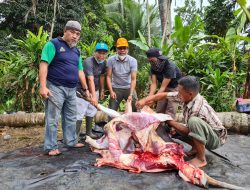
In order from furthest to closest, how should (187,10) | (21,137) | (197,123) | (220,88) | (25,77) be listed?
(187,10) < (220,88) < (25,77) < (21,137) < (197,123)

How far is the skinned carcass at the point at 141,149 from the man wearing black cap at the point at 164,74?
0.89m

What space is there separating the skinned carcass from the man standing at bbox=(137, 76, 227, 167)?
0.67ft

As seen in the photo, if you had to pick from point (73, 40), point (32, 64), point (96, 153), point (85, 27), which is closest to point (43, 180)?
point (96, 153)

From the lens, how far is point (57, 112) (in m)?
3.97

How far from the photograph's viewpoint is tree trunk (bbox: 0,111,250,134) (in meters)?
6.14

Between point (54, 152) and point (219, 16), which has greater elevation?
point (219, 16)

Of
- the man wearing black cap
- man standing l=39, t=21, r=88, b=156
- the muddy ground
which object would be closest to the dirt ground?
the muddy ground

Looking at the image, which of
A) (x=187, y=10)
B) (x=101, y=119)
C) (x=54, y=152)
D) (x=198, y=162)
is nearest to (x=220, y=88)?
(x=101, y=119)

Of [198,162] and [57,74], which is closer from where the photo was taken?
[198,162]

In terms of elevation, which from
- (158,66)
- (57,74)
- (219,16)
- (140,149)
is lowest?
(140,149)

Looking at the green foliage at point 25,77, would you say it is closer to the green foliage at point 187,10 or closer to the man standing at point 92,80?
the man standing at point 92,80

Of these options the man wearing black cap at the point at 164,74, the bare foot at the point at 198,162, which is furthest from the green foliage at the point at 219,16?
the bare foot at the point at 198,162

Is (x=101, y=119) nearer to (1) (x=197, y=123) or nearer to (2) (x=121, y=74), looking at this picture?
(2) (x=121, y=74)

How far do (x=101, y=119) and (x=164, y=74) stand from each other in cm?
242
